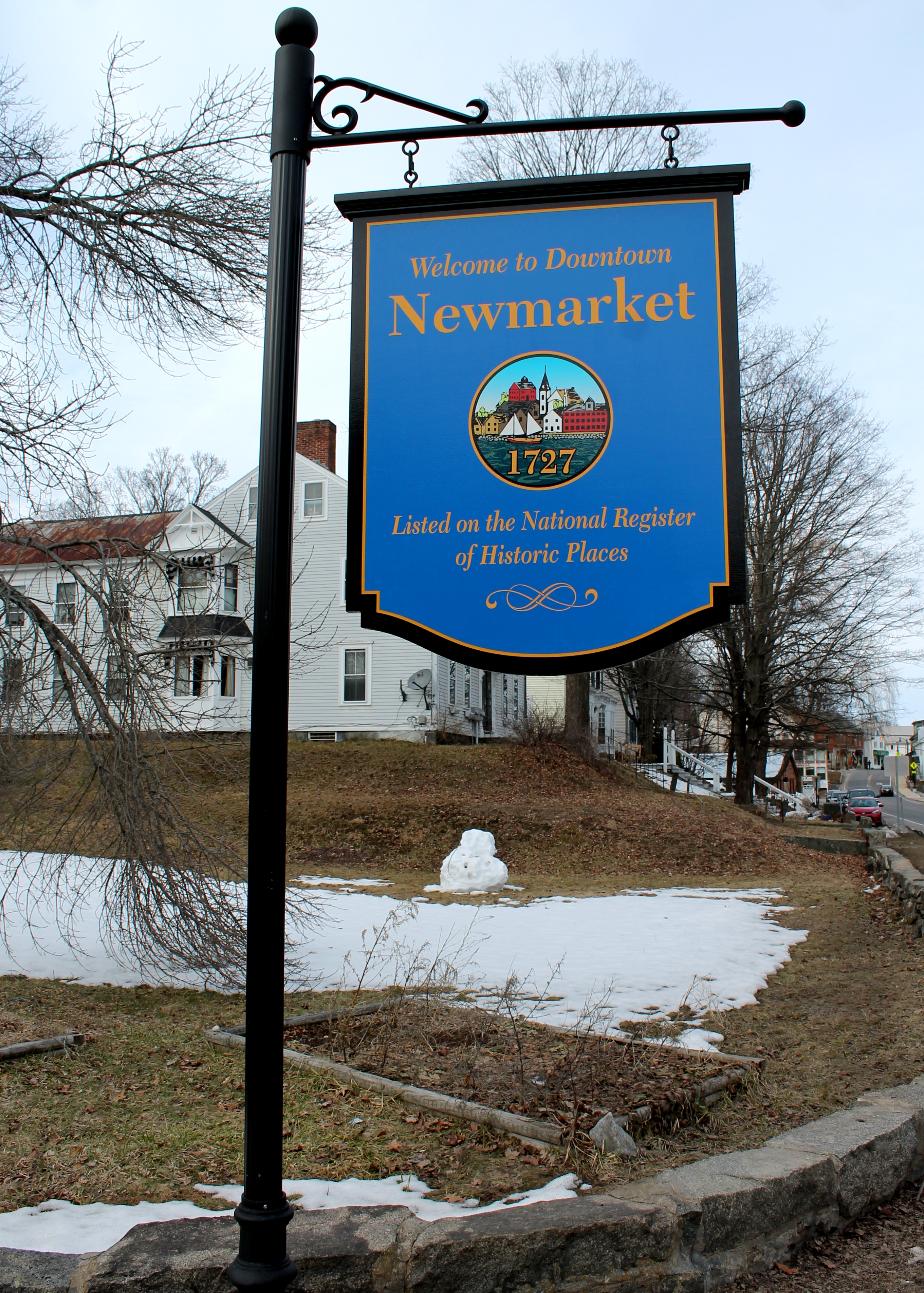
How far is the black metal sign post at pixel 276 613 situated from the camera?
254 cm

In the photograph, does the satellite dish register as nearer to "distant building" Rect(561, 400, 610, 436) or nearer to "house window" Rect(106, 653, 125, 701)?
"house window" Rect(106, 653, 125, 701)

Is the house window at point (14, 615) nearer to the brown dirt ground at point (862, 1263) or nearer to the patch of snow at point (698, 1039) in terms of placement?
the patch of snow at point (698, 1039)

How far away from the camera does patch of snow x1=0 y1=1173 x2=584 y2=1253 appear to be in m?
3.31

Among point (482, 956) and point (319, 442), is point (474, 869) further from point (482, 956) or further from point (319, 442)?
point (319, 442)

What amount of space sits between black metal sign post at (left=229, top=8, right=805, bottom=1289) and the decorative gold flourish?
0.60m

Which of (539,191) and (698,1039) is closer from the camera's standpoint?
(539,191)

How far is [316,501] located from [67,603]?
19878 millimetres

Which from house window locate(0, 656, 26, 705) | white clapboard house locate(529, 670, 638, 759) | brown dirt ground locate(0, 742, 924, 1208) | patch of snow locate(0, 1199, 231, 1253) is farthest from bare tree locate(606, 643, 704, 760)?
patch of snow locate(0, 1199, 231, 1253)

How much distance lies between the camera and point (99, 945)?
348 inches

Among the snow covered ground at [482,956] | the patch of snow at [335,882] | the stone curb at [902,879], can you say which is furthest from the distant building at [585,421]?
the patch of snow at [335,882]

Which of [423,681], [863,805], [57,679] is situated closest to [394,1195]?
[57,679]

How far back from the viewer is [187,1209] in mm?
3574

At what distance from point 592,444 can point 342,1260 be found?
2321mm

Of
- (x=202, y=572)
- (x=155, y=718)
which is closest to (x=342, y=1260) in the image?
(x=155, y=718)
